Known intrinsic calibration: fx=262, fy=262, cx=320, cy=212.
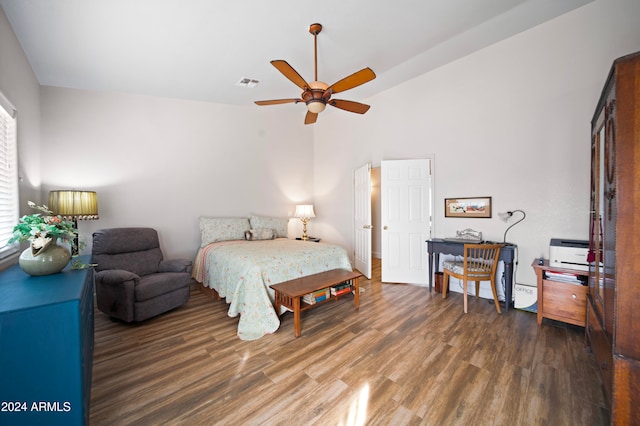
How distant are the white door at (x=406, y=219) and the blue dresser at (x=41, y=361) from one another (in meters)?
3.70

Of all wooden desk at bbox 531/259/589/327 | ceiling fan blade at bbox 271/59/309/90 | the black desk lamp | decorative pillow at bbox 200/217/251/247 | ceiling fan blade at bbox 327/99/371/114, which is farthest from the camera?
decorative pillow at bbox 200/217/251/247

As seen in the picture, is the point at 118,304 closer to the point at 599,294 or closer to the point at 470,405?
the point at 470,405

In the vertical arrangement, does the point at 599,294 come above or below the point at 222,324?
above

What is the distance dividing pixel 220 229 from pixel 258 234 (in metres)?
0.61

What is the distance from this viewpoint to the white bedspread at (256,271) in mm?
2580

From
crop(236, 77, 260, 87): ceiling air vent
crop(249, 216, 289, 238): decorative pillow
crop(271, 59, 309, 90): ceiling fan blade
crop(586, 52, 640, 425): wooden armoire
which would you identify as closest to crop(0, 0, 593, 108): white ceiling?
crop(236, 77, 260, 87): ceiling air vent

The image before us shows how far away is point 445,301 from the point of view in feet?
11.1

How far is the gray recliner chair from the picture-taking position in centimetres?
266

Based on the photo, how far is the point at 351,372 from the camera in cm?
196

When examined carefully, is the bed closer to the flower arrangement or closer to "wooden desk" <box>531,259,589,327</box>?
the flower arrangement

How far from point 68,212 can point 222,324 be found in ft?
Result: 6.79

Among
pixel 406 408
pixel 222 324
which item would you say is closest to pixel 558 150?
pixel 406 408

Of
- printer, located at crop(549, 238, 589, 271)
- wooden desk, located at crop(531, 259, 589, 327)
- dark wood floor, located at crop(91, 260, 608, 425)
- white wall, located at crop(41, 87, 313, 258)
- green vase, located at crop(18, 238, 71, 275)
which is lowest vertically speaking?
dark wood floor, located at crop(91, 260, 608, 425)

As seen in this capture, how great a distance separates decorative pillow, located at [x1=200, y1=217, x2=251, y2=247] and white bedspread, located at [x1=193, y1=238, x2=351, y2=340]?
34cm
